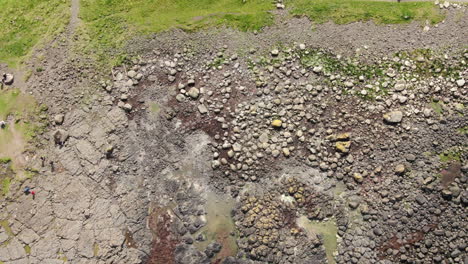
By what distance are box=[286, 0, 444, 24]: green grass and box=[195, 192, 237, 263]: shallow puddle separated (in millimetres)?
10786

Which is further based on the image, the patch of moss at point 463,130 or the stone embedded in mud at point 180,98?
the stone embedded in mud at point 180,98

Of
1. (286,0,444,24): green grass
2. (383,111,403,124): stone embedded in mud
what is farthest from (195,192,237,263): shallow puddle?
(286,0,444,24): green grass

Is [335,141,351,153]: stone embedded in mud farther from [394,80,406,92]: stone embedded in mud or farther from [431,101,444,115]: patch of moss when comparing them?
[431,101,444,115]: patch of moss

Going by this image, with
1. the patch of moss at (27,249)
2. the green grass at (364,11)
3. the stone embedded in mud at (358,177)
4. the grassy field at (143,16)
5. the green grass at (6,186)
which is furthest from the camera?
the grassy field at (143,16)

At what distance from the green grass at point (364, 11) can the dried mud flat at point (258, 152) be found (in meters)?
0.53

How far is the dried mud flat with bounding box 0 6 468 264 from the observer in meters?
16.8

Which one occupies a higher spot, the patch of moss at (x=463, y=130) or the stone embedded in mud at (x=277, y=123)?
the stone embedded in mud at (x=277, y=123)

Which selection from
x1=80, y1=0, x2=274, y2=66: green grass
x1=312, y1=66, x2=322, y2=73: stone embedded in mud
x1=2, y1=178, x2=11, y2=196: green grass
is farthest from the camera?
x1=80, y1=0, x2=274, y2=66: green grass

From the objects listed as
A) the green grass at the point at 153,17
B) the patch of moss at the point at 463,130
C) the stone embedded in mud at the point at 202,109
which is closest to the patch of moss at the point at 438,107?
the patch of moss at the point at 463,130

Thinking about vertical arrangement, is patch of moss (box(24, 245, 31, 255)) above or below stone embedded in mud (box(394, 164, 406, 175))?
below

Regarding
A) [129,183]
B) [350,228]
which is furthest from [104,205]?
[350,228]

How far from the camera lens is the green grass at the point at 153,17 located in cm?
2031

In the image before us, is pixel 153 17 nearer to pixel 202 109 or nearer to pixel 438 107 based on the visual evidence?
pixel 202 109

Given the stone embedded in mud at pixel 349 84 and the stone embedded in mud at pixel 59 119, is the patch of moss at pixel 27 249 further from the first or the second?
the stone embedded in mud at pixel 349 84
